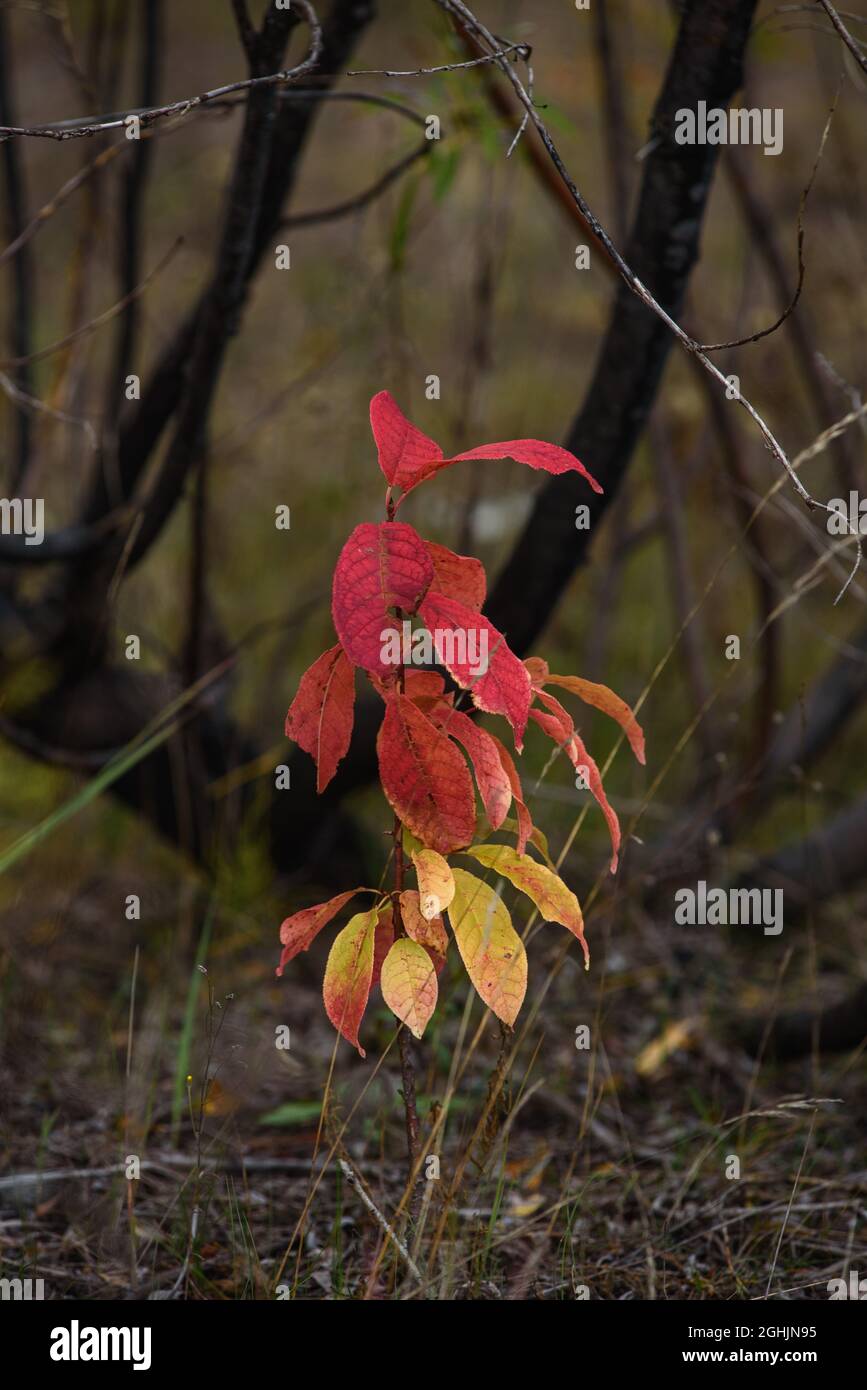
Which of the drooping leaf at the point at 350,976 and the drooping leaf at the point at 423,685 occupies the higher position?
the drooping leaf at the point at 423,685

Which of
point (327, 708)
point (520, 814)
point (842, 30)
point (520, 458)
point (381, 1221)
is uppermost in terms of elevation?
point (842, 30)

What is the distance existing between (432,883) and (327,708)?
196mm

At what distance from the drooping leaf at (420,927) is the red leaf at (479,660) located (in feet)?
0.63

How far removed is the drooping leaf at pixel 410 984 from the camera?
3.29ft

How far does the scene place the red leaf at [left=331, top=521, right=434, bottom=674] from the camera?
3.08ft

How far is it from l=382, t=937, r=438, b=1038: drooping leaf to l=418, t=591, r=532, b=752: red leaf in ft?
0.71

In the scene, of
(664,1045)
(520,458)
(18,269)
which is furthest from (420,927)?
(18,269)

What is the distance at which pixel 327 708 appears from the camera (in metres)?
1.09

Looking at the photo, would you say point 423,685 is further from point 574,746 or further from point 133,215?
point 133,215

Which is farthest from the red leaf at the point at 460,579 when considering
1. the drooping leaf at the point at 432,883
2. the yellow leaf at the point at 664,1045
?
the yellow leaf at the point at 664,1045

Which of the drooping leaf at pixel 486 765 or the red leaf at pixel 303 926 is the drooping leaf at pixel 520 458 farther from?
the red leaf at pixel 303 926

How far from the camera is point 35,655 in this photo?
2188mm

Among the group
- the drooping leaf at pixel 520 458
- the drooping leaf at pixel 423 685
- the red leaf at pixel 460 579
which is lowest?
the drooping leaf at pixel 423 685

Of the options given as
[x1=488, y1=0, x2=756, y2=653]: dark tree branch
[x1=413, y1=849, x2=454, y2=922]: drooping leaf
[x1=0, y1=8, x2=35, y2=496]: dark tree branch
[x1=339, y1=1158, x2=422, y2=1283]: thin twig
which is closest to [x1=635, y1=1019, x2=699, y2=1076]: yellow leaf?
[x1=488, y1=0, x2=756, y2=653]: dark tree branch
